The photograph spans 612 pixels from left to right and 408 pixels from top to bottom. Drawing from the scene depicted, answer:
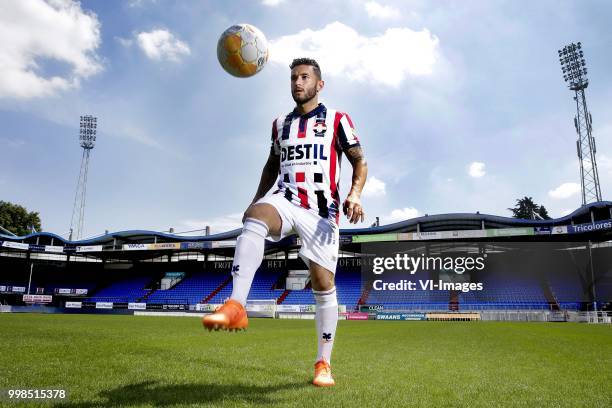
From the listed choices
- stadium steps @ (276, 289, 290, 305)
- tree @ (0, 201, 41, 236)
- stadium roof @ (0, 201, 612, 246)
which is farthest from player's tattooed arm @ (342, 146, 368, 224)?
tree @ (0, 201, 41, 236)

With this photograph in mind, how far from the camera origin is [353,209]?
13.3 feet

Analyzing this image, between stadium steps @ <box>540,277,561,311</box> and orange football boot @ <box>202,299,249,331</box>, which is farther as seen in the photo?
stadium steps @ <box>540,277,561,311</box>

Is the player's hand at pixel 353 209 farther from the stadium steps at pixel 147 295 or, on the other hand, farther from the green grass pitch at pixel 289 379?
the stadium steps at pixel 147 295

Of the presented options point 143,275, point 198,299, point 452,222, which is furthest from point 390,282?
point 143,275

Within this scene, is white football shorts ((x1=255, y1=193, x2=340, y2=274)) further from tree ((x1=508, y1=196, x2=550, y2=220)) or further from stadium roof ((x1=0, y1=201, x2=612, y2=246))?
tree ((x1=508, y1=196, x2=550, y2=220))

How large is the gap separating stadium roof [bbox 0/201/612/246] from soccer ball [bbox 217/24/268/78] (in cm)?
3288

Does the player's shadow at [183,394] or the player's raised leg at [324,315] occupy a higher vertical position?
the player's raised leg at [324,315]

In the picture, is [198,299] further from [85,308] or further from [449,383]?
[449,383]

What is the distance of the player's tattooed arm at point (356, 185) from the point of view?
405cm

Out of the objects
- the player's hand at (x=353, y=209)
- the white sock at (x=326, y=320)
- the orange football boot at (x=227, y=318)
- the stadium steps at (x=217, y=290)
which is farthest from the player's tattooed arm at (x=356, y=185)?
the stadium steps at (x=217, y=290)

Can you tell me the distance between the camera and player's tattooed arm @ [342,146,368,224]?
4047 mm

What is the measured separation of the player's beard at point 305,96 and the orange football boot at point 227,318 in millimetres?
2091

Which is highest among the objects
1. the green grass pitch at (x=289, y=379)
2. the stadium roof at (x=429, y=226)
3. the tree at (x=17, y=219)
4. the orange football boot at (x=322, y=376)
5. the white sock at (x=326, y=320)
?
the tree at (x=17, y=219)

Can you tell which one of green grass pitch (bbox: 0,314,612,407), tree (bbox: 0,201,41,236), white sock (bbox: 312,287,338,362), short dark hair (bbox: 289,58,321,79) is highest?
tree (bbox: 0,201,41,236)
